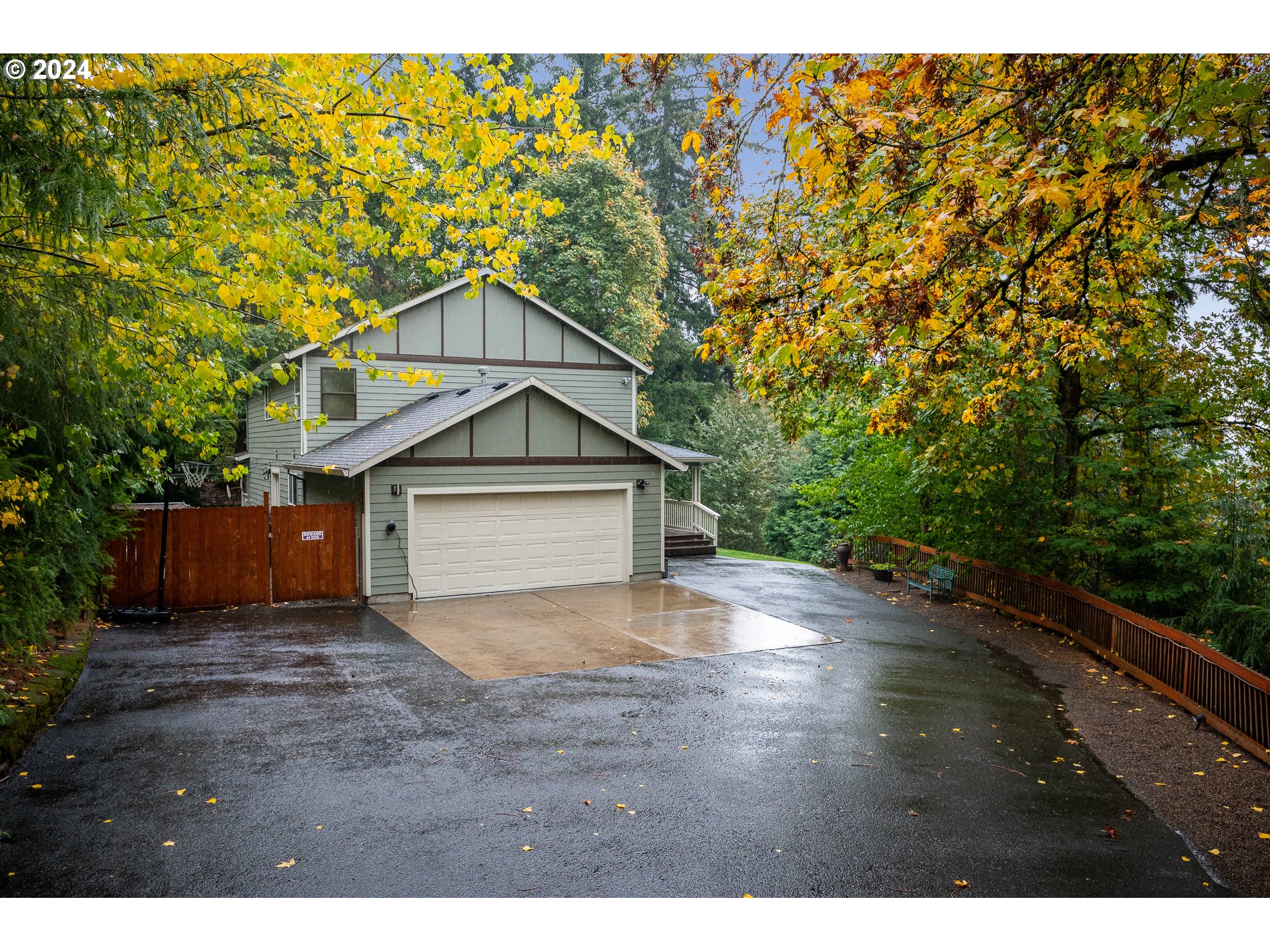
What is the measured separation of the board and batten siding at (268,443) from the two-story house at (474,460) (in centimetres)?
9

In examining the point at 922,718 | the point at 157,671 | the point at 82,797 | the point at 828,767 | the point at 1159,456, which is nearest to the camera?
the point at 82,797

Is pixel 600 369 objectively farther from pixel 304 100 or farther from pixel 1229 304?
pixel 304 100

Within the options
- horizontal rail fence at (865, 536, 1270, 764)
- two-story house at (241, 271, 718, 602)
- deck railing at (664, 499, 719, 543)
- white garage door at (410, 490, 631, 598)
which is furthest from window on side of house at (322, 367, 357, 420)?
horizontal rail fence at (865, 536, 1270, 764)

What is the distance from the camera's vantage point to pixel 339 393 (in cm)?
1705

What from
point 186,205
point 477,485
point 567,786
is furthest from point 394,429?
point 567,786

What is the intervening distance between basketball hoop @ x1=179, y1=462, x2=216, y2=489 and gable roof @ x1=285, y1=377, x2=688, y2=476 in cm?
428

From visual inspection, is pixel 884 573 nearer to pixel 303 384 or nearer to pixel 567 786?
pixel 567 786

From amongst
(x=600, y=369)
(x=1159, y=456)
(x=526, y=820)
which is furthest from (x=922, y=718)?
(x=600, y=369)

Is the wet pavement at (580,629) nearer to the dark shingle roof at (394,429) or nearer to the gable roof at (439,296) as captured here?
the dark shingle roof at (394,429)

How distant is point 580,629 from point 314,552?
486 cm

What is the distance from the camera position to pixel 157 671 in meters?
8.76

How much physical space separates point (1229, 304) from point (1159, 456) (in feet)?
7.74

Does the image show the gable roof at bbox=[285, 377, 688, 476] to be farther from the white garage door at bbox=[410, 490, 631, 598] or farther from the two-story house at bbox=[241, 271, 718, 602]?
the white garage door at bbox=[410, 490, 631, 598]

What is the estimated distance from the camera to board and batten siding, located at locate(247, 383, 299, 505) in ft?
58.4
